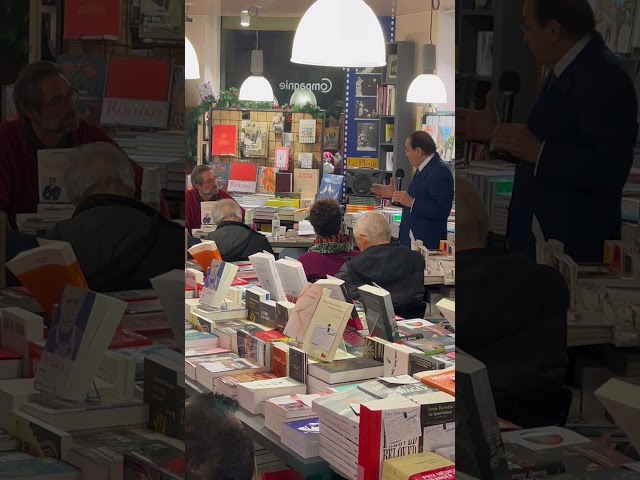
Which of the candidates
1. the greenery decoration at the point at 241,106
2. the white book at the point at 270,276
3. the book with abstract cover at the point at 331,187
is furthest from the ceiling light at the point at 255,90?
the white book at the point at 270,276

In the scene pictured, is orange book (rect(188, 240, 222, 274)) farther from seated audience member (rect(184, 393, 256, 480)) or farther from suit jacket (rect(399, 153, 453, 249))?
seated audience member (rect(184, 393, 256, 480))

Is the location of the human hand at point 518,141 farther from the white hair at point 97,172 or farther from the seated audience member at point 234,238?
the seated audience member at point 234,238

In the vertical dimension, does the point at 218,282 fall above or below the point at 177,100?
below

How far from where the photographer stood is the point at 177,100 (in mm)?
1696

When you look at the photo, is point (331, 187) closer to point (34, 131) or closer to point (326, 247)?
point (326, 247)

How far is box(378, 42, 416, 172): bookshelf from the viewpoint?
9.80 m

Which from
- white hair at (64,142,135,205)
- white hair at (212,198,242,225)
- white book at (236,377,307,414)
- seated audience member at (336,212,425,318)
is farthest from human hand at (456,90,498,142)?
white hair at (212,198,242,225)

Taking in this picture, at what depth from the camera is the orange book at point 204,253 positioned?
5160 mm

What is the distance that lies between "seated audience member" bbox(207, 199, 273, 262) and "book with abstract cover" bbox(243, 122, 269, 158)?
2738 millimetres

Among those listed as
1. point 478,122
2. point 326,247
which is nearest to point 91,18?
point 478,122

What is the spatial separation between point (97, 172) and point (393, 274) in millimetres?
3530

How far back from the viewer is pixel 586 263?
4.92 feet

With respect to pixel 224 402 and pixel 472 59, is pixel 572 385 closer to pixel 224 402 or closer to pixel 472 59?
pixel 472 59

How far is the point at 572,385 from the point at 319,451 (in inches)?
67.0
